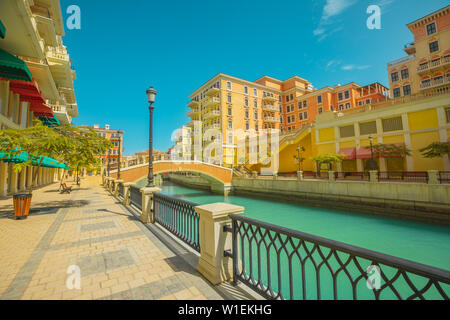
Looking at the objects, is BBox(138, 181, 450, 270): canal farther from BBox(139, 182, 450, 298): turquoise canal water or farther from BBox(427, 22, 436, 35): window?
BBox(427, 22, 436, 35): window

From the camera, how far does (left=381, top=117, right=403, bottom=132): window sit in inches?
784

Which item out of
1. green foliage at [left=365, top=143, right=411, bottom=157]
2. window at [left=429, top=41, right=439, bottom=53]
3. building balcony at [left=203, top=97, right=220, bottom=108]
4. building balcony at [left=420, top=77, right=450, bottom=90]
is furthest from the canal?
building balcony at [left=203, top=97, right=220, bottom=108]

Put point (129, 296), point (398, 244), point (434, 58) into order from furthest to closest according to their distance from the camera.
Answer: point (434, 58) < point (398, 244) < point (129, 296)

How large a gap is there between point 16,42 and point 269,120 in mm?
38696

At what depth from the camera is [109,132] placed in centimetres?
6328

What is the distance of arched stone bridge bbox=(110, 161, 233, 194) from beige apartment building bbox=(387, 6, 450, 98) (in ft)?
87.5

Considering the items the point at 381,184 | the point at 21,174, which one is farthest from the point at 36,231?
the point at 381,184

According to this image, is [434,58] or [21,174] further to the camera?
[434,58]

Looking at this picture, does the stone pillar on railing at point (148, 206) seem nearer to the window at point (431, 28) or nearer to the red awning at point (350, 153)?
the red awning at point (350, 153)

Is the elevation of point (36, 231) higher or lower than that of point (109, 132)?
lower

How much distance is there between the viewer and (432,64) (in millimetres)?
24781

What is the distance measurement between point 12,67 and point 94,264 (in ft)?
37.2
